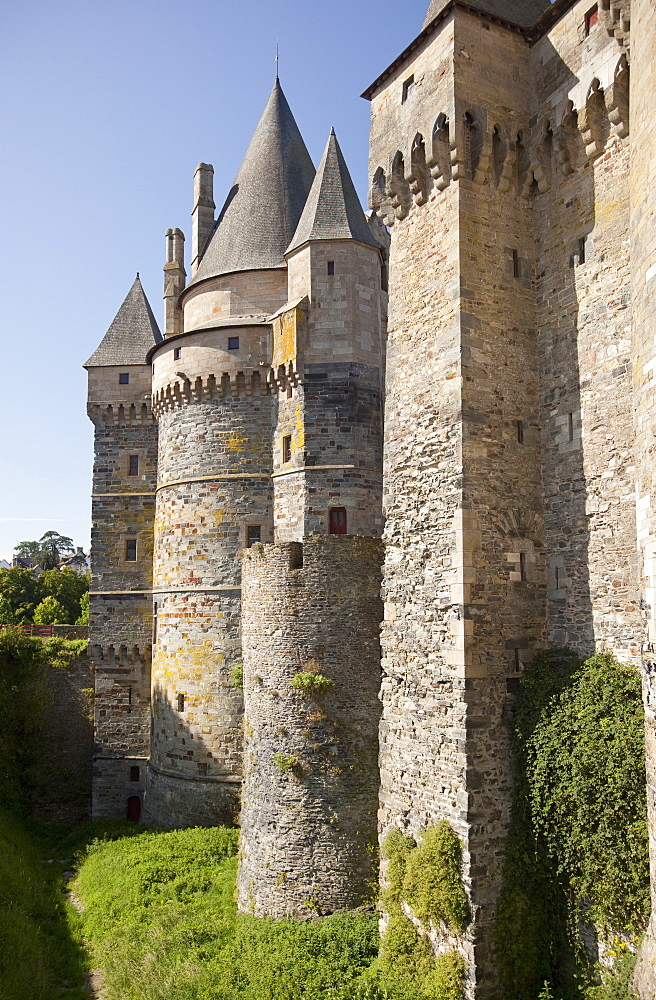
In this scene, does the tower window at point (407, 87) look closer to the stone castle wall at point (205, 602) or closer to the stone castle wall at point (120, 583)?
the stone castle wall at point (205, 602)

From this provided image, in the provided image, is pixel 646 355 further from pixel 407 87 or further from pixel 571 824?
pixel 407 87

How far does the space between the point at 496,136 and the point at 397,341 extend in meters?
4.02

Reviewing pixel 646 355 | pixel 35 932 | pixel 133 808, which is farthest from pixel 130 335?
pixel 646 355

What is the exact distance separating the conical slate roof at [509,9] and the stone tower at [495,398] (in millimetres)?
65

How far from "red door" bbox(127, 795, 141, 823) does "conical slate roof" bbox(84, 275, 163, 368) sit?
47.7ft

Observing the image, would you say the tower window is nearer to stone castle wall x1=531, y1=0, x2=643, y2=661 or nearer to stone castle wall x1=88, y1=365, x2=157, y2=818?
stone castle wall x1=531, y1=0, x2=643, y2=661

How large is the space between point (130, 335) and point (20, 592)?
26.0 m

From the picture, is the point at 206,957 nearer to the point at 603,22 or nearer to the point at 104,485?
the point at 104,485

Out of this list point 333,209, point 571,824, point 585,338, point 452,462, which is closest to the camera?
point 571,824

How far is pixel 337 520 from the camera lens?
19781 millimetres

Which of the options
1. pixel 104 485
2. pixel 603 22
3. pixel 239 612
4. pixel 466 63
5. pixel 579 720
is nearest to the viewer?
pixel 579 720

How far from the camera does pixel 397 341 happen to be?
14.9 m

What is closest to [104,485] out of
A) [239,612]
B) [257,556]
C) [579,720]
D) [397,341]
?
[239,612]

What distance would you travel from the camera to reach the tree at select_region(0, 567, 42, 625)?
45875 mm
